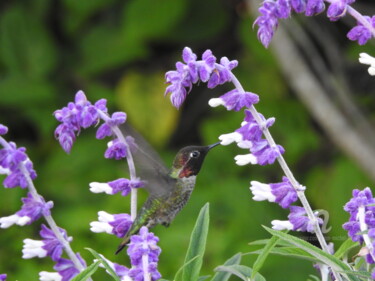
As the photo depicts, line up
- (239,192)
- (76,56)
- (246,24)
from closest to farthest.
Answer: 1. (239,192)
2. (246,24)
3. (76,56)

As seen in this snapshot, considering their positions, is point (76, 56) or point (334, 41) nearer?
point (334, 41)

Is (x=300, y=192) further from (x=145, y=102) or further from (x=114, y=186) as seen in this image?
(x=145, y=102)

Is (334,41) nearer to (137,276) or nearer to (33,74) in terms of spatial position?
(33,74)

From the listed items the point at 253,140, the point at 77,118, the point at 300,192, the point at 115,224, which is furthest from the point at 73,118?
the point at 300,192

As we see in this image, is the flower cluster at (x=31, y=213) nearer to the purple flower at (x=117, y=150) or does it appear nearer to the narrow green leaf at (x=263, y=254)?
the purple flower at (x=117, y=150)

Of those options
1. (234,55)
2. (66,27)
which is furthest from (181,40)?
(66,27)

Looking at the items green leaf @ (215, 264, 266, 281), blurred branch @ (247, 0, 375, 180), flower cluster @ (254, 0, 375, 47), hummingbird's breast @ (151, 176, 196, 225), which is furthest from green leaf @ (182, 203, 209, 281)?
blurred branch @ (247, 0, 375, 180)
